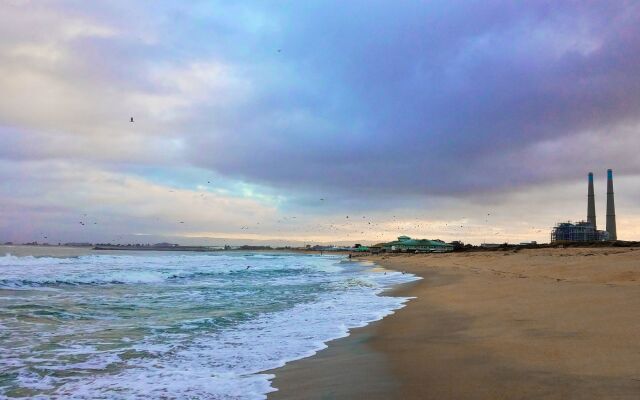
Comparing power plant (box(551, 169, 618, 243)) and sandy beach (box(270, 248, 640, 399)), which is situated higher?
power plant (box(551, 169, 618, 243))

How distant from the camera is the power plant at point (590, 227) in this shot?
271 ft

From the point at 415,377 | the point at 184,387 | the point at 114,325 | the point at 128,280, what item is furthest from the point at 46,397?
the point at 128,280

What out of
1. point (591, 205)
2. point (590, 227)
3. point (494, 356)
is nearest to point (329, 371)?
point (494, 356)

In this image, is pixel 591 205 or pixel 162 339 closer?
pixel 162 339

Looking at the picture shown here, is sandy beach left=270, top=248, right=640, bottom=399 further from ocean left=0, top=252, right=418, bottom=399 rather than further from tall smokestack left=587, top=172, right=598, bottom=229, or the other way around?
tall smokestack left=587, top=172, right=598, bottom=229

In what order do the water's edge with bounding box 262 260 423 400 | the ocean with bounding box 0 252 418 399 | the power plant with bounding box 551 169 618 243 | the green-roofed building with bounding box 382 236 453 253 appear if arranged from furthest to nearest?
the green-roofed building with bounding box 382 236 453 253 < the power plant with bounding box 551 169 618 243 < the ocean with bounding box 0 252 418 399 < the water's edge with bounding box 262 260 423 400

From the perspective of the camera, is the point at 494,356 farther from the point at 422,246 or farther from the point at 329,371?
the point at 422,246

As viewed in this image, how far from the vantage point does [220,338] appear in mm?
8570

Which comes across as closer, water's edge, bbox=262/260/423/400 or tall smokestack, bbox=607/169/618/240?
water's edge, bbox=262/260/423/400

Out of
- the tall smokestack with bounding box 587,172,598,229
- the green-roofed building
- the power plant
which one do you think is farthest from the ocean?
the green-roofed building

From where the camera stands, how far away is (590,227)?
274ft

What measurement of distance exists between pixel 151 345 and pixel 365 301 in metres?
8.11

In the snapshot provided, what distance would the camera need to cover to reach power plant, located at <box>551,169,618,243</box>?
271ft

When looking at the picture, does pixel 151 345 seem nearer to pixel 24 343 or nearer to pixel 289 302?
pixel 24 343
